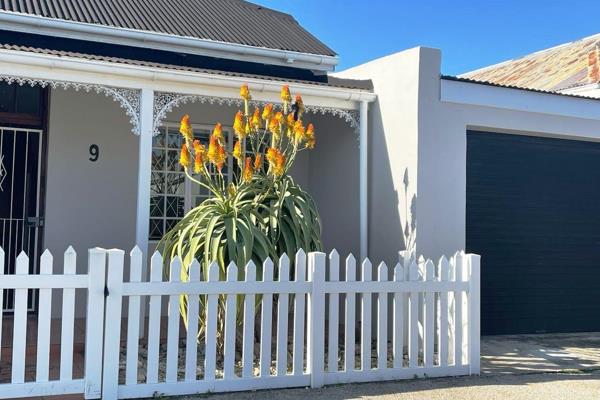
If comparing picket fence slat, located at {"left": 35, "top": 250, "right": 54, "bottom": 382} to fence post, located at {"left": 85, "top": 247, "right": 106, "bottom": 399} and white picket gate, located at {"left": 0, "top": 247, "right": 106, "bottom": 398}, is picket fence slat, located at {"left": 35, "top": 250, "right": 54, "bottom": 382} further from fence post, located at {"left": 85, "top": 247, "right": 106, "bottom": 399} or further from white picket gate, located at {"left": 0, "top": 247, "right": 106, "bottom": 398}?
fence post, located at {"left": 85, "top": 247, "right": 106, "bottom": 399}

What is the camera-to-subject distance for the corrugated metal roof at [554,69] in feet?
38.5

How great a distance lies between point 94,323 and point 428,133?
13.6ft

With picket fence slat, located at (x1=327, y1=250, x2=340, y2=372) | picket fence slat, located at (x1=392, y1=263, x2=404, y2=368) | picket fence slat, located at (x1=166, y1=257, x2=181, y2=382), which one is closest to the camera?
picket fence slat, located at (x1=166, y1=257, x2=181, y2=382)

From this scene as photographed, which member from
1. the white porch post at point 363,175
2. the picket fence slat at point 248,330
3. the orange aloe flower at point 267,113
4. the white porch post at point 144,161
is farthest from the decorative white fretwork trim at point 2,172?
the white porch post at point 363,175

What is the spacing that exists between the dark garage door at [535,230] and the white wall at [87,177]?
4.34m

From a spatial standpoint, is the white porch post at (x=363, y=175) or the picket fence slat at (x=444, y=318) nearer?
the picket fence slat at (x=444, y=318)

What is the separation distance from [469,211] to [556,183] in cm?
142

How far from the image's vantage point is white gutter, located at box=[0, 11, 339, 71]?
812cm

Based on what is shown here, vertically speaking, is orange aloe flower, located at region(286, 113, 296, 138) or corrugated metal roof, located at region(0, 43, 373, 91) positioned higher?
corrugated metal roof, located at region(0, 43, 373, 91)

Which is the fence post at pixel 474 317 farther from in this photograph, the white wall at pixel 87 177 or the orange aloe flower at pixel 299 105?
the white wall at pixel 87 177

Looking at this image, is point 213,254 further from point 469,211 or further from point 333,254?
point 469,211

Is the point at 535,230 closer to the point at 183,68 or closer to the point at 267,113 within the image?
the point at 267,113

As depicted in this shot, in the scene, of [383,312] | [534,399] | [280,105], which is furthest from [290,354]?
[280,105]

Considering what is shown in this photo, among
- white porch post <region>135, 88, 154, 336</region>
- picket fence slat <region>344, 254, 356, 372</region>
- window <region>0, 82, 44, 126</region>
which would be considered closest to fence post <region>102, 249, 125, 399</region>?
white porch post <region>135, 88, 154, 336</region>
